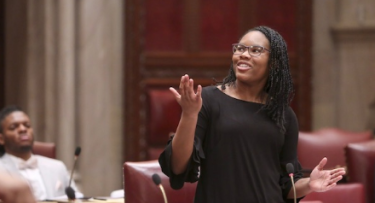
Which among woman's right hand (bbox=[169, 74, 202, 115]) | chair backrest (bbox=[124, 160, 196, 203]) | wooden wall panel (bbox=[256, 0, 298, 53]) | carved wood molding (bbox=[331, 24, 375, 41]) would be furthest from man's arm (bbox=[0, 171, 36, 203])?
carved wood molding (bbox=[331, 24, 375, 41])

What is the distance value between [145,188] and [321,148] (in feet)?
6.25

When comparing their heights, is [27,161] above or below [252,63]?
below

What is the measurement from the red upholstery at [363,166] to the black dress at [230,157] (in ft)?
5.44

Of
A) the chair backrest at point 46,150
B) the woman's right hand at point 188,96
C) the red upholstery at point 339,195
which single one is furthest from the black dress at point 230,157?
the chair backrest at point 46,150

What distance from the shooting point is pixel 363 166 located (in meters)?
3.93

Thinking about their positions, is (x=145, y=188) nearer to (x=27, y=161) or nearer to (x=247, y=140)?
(x=247, y=140)

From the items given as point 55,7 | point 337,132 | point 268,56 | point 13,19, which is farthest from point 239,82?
point 13,19

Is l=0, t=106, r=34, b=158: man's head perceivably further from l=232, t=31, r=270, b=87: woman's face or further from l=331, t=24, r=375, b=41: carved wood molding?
l=331, t=24, r=375, b=41: carved wood molding

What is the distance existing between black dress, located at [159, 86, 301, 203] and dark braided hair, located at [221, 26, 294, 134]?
0.31ft

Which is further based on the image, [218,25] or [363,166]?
[218,25]

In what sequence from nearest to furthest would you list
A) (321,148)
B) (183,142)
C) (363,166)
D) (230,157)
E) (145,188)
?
(183,142), (230,157), (145,188), (363,166), (321,148)

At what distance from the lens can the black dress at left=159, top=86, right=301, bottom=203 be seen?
2.33 meters

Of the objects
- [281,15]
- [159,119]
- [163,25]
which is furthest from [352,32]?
[159,119]

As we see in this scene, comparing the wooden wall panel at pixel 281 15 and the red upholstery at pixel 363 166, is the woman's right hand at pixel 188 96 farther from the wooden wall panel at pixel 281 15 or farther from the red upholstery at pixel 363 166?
the wooden wall panel at pixel 281 15
